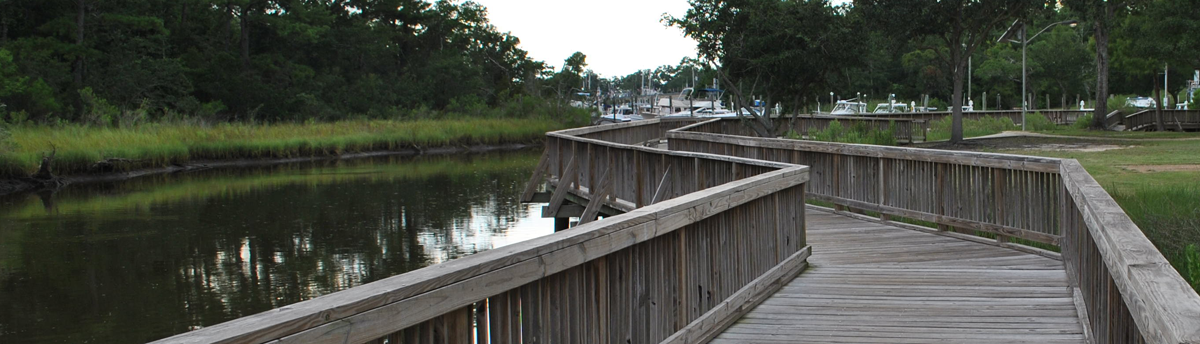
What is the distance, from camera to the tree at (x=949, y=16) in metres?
32.3

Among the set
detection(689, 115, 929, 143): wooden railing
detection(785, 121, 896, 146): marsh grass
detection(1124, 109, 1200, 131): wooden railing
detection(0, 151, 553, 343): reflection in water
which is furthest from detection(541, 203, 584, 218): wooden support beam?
detection(1124, 109, 1200, 131): wooden railing

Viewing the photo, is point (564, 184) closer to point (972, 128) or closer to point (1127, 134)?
point (1127, 134)

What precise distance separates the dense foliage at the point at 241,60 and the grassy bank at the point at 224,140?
3.03 meters

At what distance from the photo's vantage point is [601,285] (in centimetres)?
538

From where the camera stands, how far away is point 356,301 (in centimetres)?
346

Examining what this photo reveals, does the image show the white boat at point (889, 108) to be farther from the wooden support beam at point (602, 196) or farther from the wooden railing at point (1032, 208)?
the wooden support beam at point (602, 196)

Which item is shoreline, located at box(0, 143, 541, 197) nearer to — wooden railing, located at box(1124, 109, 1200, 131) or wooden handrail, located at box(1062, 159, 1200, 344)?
wooden railing, located at box(1124, 109, 1200, 131)

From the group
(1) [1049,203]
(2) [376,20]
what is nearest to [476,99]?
(2) [376,20]

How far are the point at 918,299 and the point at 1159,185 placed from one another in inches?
370

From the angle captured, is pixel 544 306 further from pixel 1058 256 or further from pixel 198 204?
pixel 198 204

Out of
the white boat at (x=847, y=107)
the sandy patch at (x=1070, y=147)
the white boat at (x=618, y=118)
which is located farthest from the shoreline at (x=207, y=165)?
the sandy patch at (x=1070, y=147)

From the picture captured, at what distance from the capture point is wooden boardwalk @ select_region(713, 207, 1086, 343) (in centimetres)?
684

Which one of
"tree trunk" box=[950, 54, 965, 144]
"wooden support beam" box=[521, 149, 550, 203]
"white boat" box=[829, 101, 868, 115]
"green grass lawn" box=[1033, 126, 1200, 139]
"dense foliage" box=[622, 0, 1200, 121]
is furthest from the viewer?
"white boat" box=[829, 101, 868, 115]

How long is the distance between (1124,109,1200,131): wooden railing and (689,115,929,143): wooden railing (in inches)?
498
